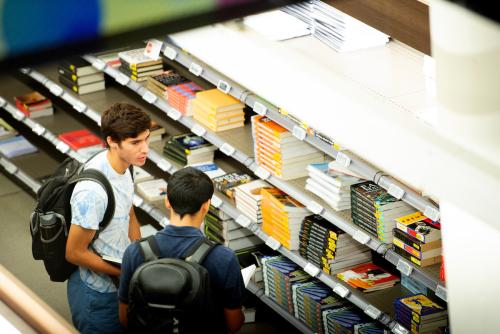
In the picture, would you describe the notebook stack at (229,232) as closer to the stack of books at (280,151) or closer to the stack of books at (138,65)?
the stack of books at (280,151)

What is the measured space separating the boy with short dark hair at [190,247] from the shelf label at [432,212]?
4.32ft

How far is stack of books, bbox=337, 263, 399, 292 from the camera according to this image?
18.0ft

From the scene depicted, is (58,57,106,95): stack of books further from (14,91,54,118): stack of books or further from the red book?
(14,91,54,118): stack of books

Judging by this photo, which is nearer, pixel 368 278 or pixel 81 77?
pixel 368 278

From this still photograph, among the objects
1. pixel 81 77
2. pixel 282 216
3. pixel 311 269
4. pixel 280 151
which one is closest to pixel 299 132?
pixel 280 151

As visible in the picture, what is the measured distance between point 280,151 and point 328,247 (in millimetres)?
691

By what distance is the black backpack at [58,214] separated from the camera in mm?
4086

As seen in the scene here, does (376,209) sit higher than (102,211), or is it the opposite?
(102,211)

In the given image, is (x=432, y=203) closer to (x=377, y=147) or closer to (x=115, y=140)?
(x=115, y=140)

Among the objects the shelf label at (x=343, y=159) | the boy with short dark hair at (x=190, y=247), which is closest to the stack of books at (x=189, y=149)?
the shelf label at (x=343, y=159)

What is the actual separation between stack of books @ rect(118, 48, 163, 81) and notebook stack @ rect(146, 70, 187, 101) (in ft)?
0.24

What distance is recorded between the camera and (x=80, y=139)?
761cm

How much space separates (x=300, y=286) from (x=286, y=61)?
4.95 meters

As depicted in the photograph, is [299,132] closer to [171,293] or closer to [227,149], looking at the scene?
[227,149]
